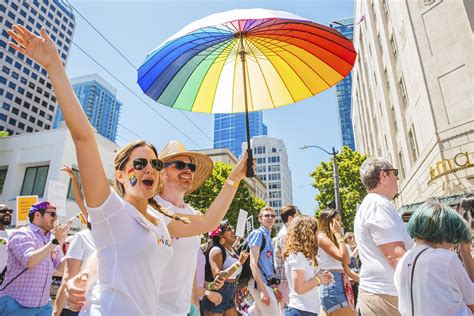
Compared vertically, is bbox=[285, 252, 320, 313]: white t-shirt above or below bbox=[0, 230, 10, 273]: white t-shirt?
below

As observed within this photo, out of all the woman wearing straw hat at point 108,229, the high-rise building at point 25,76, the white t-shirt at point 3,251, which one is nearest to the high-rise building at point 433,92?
the woman wearing straw hat at point 108,229

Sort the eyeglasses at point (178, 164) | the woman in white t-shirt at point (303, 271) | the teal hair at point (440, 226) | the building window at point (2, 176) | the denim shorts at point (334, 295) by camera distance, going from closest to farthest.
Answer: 1. the teal hair at point (440, 226)
2. the eyeglasses at point (178, 164)
3. the woman in white t-shirt at point (303, 271)
4. the denim shorts at point (334, 295)
5. the building window at point (2, 176)

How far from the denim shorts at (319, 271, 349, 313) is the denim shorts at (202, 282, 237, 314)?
73.6 inches

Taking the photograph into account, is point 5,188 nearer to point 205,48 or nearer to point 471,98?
point 205,48

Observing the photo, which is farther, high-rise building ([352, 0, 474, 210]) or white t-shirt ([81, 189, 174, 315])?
high-rise building ([352, 0, 474, 210])

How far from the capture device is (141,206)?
1924mm

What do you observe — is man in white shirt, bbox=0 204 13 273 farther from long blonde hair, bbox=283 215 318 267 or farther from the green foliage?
the green foliage

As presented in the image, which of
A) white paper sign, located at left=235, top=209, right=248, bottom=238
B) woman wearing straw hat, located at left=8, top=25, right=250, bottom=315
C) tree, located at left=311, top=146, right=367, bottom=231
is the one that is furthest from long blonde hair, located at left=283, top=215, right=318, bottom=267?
tree, located at left=311, top=146, right=367, bottom=231

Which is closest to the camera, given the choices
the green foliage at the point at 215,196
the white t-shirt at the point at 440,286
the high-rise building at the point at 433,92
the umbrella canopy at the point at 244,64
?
the white t-shirt at the point at 440,286

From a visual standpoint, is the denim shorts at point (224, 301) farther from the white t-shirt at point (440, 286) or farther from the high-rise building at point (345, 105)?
the high-rise building at point (345, 105)

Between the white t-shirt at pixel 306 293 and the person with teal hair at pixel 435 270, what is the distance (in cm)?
163

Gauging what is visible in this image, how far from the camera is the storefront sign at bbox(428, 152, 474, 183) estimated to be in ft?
43.9

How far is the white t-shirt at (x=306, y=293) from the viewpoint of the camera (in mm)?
4016

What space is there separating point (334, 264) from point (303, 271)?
2.56 ft
